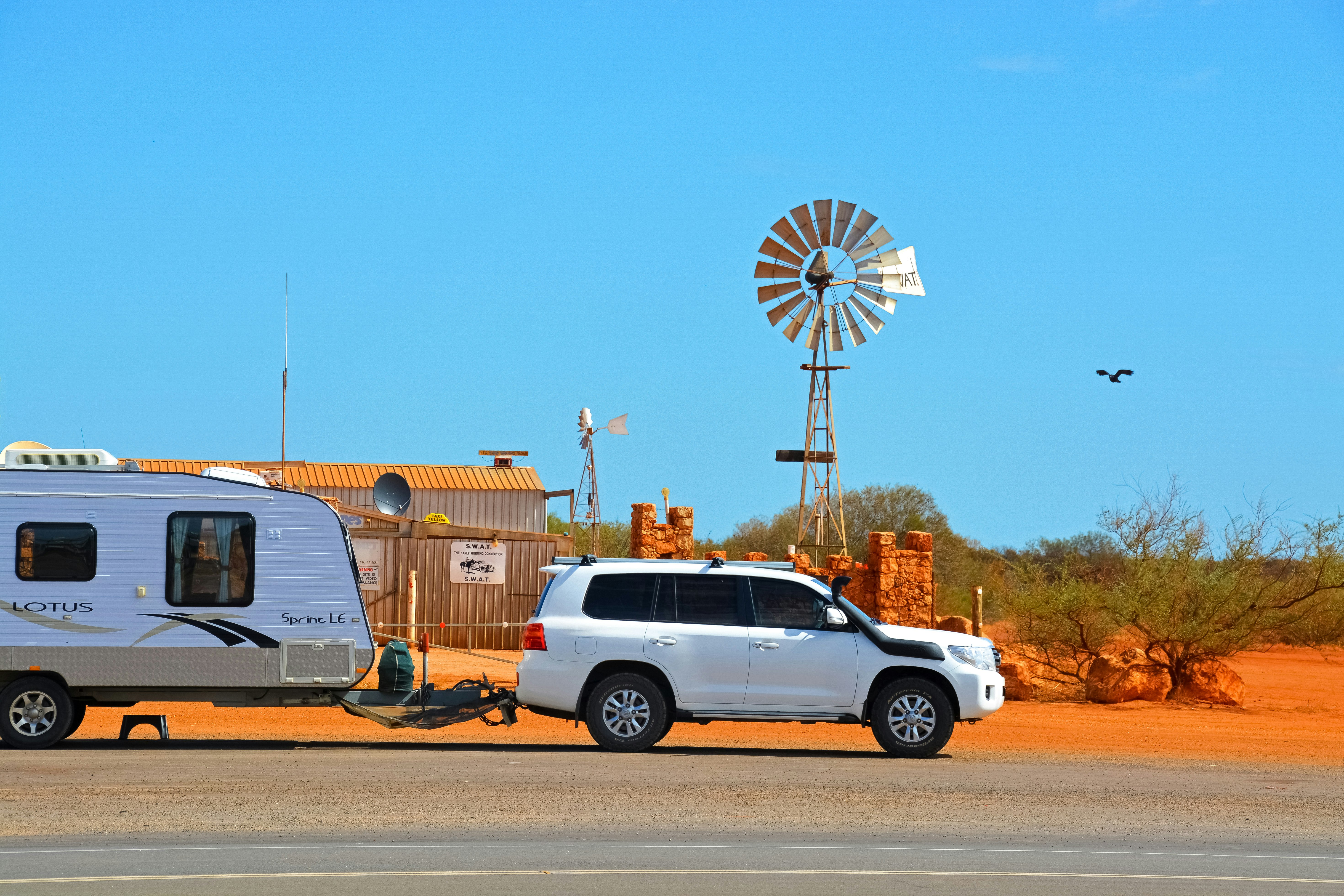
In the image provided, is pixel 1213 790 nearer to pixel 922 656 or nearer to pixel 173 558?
pixel 922 656

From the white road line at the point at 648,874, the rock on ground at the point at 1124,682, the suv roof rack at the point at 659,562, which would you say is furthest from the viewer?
the rock on ground at the point at 1124,682

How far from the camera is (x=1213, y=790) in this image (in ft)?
41.5

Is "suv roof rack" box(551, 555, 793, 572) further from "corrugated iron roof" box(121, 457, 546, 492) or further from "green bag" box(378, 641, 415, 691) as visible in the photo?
"corrugated iron roof" box(121, 457, 546, 492)

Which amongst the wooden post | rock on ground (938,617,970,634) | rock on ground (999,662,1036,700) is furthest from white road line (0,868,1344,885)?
rock on ground (938,617,970,634)

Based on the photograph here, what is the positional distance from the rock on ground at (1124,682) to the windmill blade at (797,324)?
44.4ft

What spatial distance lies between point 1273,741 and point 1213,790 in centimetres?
608

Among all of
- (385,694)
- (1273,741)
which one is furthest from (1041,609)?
(385,694)

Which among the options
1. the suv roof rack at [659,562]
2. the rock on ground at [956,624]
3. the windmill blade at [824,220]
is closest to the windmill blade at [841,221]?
the windmill blade at [824,220]

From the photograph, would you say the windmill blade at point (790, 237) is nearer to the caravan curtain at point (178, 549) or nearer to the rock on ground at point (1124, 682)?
the rock on ground at point (1124, 682)

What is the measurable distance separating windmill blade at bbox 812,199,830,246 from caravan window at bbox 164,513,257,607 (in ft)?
72.2

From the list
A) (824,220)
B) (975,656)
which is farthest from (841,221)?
(975,656)

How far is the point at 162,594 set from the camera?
44.7 feet

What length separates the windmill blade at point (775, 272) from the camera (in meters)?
34.7

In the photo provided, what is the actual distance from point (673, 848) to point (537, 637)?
17.4 feet
